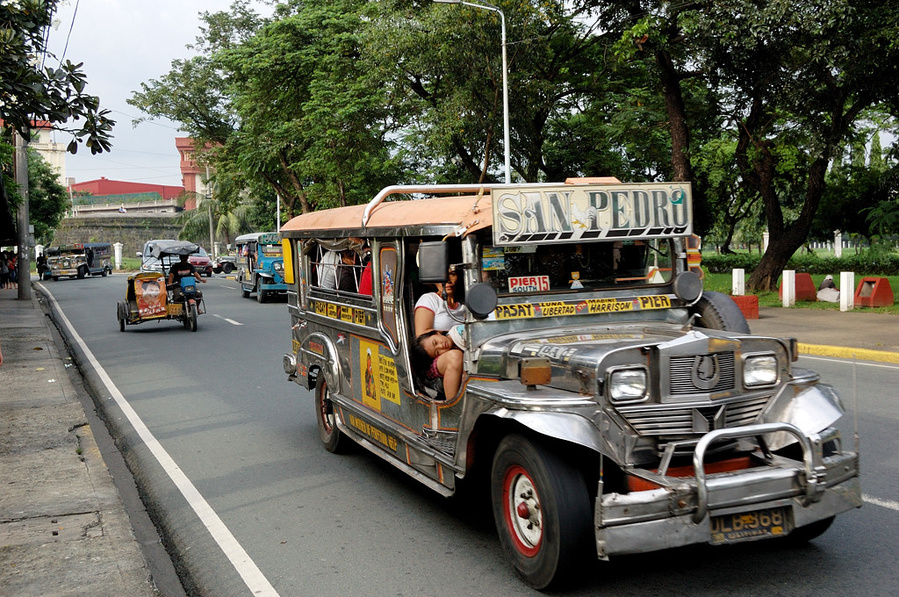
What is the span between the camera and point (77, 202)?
326ft

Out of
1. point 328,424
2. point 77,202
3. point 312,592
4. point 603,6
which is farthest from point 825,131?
point 77,202

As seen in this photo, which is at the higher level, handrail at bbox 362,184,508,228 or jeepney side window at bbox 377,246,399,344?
handrail at bbox 362,184,508,228

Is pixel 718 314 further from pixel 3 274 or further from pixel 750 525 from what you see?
pixel 3 274

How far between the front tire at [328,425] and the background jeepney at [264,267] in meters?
18.5

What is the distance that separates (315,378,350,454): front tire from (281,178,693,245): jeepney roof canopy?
90.9 inches

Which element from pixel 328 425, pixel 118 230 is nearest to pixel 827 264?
pixel 328 425

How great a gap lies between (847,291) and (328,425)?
13999 mm

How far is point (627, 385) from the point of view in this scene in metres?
4.15

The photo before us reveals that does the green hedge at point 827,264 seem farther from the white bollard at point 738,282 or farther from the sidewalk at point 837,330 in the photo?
the sidewalk at point 837,330

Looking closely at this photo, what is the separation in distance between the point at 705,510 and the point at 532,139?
23.0 meters

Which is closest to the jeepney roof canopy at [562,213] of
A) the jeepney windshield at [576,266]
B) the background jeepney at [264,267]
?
the jeepney windshield at [576,266]

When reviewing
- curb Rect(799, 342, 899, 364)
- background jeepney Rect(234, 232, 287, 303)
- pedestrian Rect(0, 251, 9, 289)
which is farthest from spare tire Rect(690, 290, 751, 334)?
pedestrian Rect(0, 251, 9, 289)

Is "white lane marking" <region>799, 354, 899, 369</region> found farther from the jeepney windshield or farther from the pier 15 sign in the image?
the pier 15 sign

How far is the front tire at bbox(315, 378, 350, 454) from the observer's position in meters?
7.35
